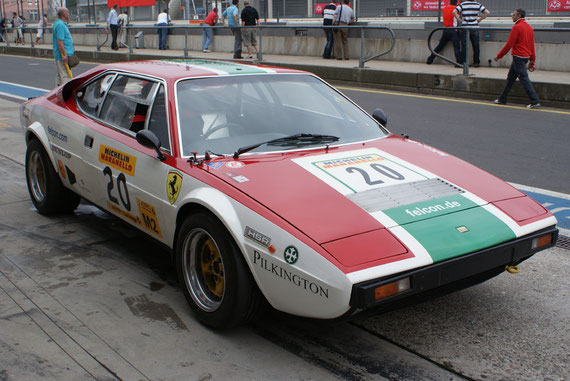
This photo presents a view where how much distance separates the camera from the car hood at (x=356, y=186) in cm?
338

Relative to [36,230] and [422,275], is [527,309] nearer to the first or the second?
[422,275]

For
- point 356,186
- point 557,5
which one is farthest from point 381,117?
point 557,5

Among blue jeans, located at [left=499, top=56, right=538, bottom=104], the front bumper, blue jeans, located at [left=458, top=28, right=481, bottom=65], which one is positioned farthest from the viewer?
blue jeans, located at [left=458, top=28, right=481, bottom=65]

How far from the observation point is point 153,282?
14.7ft

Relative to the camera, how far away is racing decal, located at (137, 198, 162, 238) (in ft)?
13.9

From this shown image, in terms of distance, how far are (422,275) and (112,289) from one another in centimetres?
214

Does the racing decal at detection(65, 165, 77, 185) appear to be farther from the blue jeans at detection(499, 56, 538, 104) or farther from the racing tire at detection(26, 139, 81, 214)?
the blue jeans at detection(499, 56, 538, 104)

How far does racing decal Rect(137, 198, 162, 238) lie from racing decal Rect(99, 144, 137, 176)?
0.78ft

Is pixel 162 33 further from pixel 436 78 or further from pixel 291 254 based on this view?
pixel 291 254

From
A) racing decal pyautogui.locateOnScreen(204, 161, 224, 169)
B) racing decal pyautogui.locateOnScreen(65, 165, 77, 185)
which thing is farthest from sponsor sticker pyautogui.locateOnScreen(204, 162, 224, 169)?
racing decal pyautogui.locateOnScreen(65, 165, 77, 185)

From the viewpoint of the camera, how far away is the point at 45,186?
19.2 feet

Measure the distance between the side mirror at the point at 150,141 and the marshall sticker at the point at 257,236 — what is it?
101cm

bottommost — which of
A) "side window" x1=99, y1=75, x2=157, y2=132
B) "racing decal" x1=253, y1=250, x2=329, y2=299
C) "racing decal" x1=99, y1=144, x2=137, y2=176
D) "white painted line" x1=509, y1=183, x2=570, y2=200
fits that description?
"white painted line" x1=509, y1=183, x2=570, y2=200

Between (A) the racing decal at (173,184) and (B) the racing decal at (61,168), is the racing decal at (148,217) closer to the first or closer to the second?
(A) the racing decal at (173,184)
